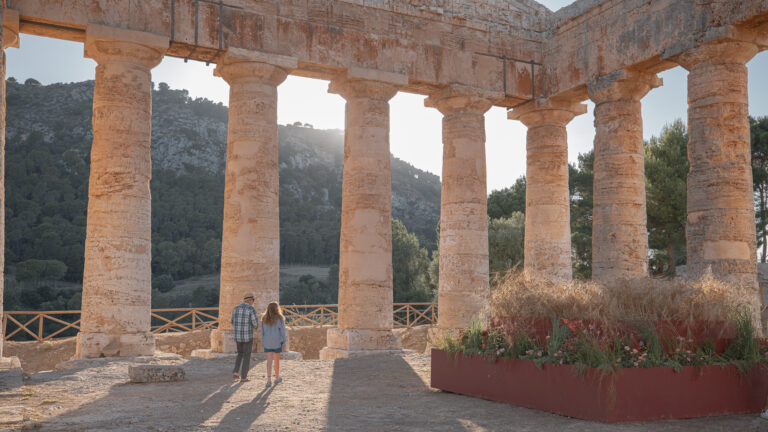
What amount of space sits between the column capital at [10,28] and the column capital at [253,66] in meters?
5.45

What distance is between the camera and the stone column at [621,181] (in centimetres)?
2119

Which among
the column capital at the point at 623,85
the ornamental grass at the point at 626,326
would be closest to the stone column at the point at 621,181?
the column capital at the point at 623,85

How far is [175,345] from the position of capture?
100ft

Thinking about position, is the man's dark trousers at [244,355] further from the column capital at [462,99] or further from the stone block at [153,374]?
the column capital at [462,99]

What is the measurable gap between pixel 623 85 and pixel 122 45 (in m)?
15.2

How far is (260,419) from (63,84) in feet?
364

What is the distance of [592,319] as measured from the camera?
402 inches

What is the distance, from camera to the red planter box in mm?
9219

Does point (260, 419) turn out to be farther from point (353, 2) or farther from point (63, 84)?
point (63, 84)

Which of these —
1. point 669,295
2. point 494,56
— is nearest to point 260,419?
point 669,295

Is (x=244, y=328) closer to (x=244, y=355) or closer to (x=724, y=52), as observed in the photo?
(x=244, y=355)

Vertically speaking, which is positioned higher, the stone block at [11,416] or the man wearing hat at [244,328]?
the man wearing hat at [244,328]

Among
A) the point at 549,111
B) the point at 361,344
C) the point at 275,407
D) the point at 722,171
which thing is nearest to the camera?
the point at 275,407

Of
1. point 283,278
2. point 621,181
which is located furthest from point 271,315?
point 283,278
